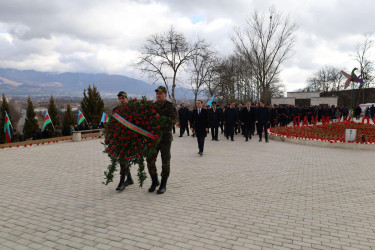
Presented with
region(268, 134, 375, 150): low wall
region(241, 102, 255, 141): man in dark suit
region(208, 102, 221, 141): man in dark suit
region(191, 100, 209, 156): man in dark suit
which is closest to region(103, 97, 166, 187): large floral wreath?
region(191, 100, 209, 156): man in dark suit

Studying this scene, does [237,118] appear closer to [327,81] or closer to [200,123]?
[200,123]

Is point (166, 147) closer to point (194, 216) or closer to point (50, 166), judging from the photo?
point (194, 216)

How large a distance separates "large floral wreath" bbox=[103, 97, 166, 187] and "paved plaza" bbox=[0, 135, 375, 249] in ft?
2.82

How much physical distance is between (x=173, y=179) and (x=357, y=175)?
463cm

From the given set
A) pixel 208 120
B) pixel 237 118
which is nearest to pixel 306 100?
pixel 237 118

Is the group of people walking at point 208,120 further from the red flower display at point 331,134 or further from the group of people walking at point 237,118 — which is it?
the red flower display at point 331,134

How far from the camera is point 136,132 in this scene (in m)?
5.34

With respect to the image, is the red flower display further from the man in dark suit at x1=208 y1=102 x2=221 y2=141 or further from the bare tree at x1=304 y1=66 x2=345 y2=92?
the bare tree at x1=304 y1=66 x2=345 y2=92

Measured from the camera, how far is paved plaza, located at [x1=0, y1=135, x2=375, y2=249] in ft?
12.4

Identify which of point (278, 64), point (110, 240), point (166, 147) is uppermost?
point (278, 64)

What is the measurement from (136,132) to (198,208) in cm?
173

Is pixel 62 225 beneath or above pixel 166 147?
beneath

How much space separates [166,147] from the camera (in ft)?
18.7

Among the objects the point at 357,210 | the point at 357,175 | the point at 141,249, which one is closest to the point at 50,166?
the point at 141,249
